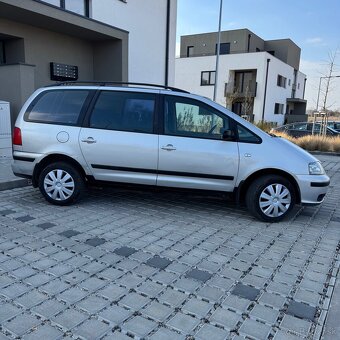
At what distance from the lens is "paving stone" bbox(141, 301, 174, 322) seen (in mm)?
2607

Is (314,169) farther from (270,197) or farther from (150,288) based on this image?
(150,288)

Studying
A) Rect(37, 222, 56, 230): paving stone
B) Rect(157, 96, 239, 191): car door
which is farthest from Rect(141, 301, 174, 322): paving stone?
Rect(157, 96, 239, 191): car door

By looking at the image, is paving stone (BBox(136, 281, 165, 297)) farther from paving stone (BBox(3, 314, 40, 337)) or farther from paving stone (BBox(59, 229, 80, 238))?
paving stone (BBox(59, 229, 80, 238))

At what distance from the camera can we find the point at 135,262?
3.49 m

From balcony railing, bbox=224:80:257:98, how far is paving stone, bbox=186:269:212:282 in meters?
30.5

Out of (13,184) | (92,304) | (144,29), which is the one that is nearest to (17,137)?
(13,184)

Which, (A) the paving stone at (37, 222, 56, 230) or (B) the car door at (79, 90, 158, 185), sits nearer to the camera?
(A) the paving stone at (37, 222, 56, 230)

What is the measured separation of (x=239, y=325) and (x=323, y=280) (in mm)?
1220

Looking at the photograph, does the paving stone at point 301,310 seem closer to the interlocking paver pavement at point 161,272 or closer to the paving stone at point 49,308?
the interlocking paver pavement at point 161,272

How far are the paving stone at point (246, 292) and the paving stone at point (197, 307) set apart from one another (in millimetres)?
338

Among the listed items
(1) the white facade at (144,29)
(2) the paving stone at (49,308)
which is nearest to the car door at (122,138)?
(2) the paving stone at (49,308)

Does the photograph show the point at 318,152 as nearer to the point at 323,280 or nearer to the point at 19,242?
the point at 323,280

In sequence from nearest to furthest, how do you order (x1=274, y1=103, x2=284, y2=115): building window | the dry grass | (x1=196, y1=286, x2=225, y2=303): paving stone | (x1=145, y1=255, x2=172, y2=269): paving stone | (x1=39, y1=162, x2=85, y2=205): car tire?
(x1=196, y1=286, x2=225, y2=303): paving stone
(x1=145, y1=255, x2=172, y2=269): paving stone
(x1=39, y1=162, x2=85, y2=205): car tire
the dry grass
(x1=274, y1=103, x2=284, y2=115): building window

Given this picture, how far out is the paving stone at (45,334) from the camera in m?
2.33
